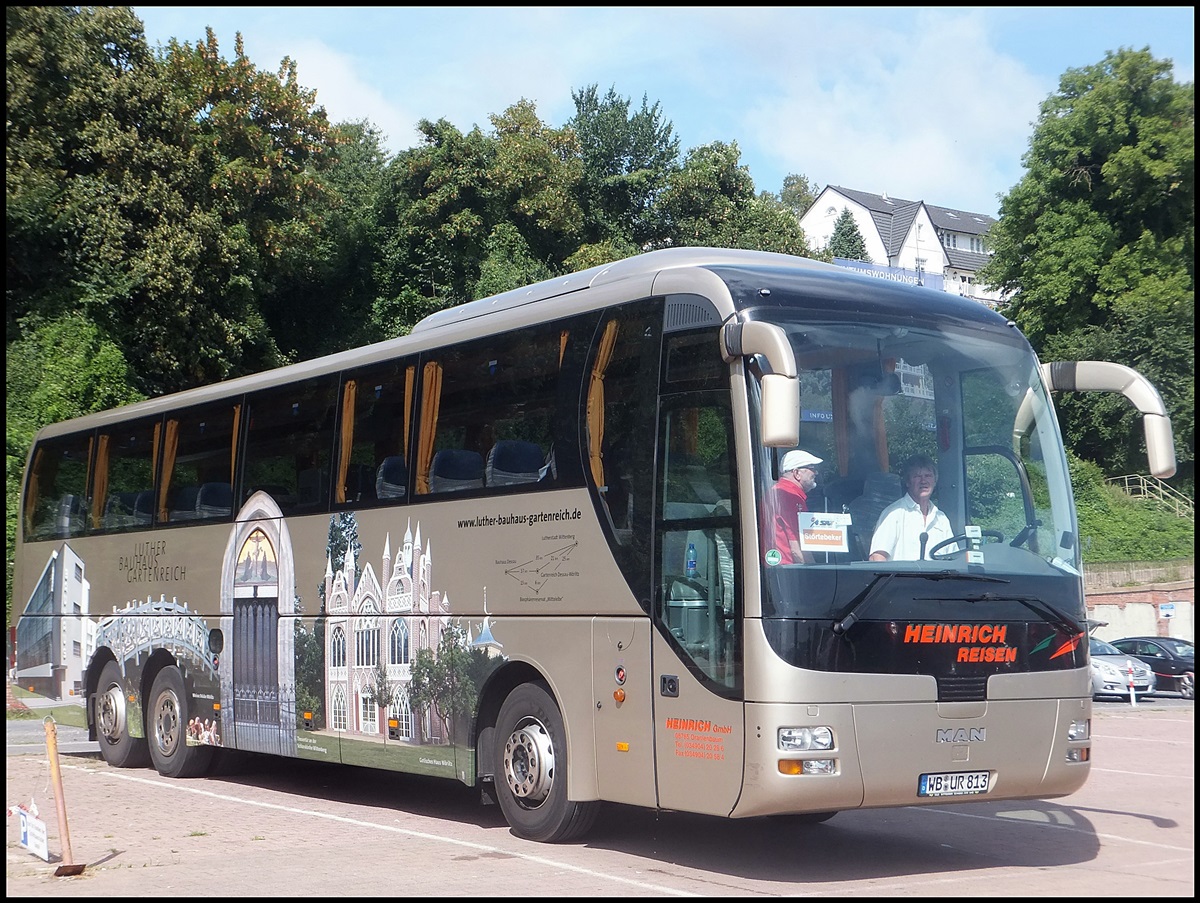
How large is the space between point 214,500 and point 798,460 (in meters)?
8.08

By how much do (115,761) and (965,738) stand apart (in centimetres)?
1111

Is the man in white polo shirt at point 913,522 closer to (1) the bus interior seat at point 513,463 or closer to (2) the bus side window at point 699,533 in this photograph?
(2) the bus side window at point 699,533

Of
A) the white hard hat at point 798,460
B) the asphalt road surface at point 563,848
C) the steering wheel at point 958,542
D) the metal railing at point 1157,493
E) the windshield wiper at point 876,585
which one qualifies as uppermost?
the metal railing at point 1157,493

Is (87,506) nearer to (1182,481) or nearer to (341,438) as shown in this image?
(341,438)

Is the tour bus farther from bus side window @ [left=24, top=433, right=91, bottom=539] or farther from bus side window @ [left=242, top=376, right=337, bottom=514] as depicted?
bus side window @ [left=24, top=433, right=91, bottom=539]

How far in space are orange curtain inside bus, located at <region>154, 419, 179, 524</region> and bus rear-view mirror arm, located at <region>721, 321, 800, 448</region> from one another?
916 cm

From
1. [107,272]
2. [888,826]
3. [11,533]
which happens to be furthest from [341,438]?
[107,272]

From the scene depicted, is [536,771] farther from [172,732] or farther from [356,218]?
[356,218]

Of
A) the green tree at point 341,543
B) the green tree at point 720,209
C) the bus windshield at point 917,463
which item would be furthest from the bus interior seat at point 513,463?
the green tree at point 720,209

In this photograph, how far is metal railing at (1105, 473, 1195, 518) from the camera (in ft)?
158

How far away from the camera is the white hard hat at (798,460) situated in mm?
8531

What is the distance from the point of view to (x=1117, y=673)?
110ft

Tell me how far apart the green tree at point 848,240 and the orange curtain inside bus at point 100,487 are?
74.5m

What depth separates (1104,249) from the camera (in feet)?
157
